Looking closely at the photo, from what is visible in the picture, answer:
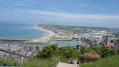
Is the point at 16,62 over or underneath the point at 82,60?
over

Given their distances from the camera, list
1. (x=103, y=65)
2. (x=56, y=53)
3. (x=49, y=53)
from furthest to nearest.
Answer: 1. (x=56, y=53)
2. (x=49, y=53)
3. (x=103, y=65)

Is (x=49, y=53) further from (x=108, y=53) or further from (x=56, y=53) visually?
(x=108, y=53)

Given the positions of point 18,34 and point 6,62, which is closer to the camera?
point 6,62

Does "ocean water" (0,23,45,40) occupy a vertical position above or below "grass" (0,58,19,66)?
below

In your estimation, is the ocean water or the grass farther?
the ocean water

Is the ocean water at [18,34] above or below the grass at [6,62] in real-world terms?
below

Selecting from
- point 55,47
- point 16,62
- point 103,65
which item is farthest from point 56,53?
point 16,62

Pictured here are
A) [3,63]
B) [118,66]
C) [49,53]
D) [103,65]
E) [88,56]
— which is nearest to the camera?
[3,63]

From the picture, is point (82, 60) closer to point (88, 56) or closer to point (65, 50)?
point (88, 56)

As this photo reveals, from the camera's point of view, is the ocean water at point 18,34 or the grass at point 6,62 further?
the ocean water at point 18,34

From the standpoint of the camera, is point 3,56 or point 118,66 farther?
point 118,66
